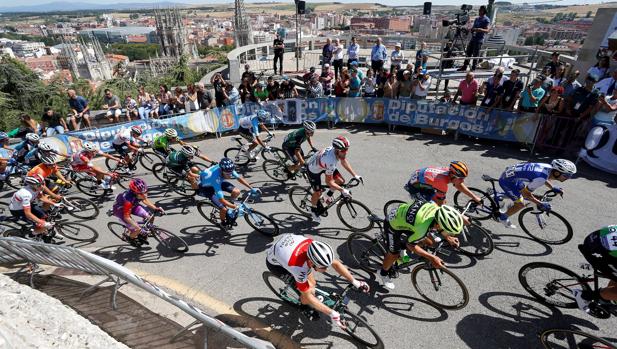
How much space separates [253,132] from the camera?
10.0 m

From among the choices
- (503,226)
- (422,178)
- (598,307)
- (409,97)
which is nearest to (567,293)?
(598,307)

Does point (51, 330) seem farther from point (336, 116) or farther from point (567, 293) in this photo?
point (336, 116)

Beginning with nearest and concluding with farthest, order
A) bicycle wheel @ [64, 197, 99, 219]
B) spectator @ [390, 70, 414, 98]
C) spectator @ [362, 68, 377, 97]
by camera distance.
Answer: bicycle wheel @ [64, 197, 99, 219]
spectator @ [390, 70, 414, 98]
spectator @ [362, 68, 377, 97]

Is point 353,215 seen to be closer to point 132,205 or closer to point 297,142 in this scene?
point 297,142

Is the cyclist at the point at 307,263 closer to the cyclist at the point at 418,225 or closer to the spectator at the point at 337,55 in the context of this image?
the cyclist at the point at 418,225

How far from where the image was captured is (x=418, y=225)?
190 inches

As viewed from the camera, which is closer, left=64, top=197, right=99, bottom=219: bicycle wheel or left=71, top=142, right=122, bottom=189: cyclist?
left=64, top=197, right=99, bottom=219: bicycle wheel

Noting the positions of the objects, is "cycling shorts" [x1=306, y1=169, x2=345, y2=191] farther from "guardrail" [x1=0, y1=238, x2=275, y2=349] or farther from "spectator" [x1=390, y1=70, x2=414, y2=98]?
"spectator" [x1=390, y1=70, x2=414, y2=98]

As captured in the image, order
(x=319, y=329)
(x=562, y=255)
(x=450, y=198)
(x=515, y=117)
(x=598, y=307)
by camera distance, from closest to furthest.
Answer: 1. (x=598, y=307)
2. (x=319, y=329)
3. (x=562, y=255)
4. (x=450, y=198)
5. (x=515, y=117)

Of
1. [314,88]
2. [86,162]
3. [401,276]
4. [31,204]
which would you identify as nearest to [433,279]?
[401,276]

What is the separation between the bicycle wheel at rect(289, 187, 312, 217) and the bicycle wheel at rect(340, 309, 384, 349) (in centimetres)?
339

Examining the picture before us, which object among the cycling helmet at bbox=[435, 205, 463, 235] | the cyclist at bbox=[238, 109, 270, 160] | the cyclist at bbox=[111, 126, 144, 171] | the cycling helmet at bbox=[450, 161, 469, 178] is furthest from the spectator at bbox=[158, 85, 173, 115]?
the cycling helmet at bbox=[435, 205, 463, 235]

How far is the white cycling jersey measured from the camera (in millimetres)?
6848

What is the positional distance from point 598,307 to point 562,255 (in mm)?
1962
